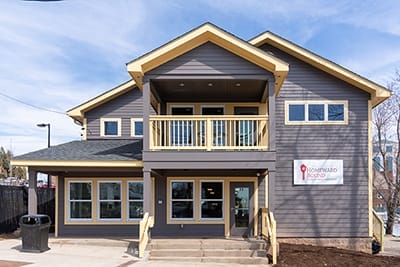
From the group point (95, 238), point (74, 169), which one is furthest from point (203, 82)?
point (95, 238)

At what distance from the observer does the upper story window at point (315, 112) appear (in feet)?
54.3

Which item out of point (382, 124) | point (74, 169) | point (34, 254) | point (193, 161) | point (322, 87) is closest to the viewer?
point (34, 254)

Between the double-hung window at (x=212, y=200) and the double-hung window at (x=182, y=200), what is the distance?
388mm

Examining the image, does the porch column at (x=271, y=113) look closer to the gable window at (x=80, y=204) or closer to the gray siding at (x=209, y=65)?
the gray siding at (x=209, y=65)

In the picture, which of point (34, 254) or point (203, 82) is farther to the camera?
point (203, 82)

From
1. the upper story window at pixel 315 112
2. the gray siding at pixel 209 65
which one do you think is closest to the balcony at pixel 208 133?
the gray siding at pixel 209 65

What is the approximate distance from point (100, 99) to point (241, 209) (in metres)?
6.60

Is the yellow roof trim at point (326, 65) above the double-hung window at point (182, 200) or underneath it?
above

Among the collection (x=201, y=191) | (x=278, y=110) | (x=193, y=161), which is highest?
(x=278, y=110)

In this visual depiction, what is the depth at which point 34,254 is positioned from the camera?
1258cm

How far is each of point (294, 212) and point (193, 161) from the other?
15.7 ft

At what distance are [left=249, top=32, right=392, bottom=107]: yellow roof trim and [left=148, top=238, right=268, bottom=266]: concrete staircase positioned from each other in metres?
6.48

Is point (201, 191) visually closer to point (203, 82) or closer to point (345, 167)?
point (203, 82)

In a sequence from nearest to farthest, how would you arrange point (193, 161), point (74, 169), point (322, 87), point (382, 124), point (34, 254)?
point (34, 254) < point (193, 161) < point (74, 169) < point (322, 87) < point (382, 124)
